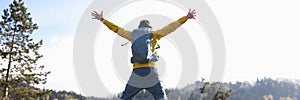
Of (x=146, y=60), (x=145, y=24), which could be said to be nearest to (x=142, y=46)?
(x=146, y=60)

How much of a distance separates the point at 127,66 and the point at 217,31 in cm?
209

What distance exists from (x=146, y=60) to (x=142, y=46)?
0.30m

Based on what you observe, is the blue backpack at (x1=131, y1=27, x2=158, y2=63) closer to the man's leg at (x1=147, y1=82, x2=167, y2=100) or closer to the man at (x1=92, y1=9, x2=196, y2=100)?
the man at (x1=92, y1=9, x2=196, y2=100)

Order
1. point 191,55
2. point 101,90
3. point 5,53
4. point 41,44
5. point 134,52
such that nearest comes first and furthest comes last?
1. point 134,52
2. point 101,90
3. point 191,55
4. point 5,53
5. point 41,44

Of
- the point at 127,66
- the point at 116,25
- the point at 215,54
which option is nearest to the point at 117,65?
the point at 127,66

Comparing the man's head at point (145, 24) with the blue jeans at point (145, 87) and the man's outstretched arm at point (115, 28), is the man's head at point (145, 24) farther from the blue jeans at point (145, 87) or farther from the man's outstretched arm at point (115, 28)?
the blue jeans at point (145, 87)

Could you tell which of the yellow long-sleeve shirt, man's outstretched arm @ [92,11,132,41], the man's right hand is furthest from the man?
the man's right hand

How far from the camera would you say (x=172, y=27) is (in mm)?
7531

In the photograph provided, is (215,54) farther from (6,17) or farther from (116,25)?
(6,17)

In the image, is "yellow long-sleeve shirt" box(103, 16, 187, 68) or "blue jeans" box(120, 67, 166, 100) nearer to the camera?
"blue jeans" box(120, 67, 166, 100)

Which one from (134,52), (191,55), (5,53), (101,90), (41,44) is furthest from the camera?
(41,44)

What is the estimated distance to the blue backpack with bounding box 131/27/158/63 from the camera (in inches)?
288

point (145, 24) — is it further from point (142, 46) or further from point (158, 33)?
point (142, 46)

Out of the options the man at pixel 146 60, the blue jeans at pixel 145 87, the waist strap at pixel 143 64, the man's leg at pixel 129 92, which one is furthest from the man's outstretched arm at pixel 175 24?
the man's leg at pixel 129 92
